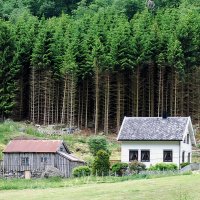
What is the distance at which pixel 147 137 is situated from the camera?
6625 centimetres

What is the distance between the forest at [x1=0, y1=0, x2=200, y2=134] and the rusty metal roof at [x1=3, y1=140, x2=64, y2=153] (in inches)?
760

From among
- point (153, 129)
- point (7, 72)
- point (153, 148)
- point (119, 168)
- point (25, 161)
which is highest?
point (7, 72)

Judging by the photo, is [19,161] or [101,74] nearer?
[19,161]

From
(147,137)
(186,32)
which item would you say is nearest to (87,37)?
(186,32)

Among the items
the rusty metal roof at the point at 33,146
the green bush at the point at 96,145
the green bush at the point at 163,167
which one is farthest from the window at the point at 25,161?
the green bush at the point at 163,167

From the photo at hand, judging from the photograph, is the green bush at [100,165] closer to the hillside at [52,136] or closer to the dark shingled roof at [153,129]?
the dark shingled roof at [153,129]

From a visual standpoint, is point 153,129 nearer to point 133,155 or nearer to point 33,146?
point 133,155

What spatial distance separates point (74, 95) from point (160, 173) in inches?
1501

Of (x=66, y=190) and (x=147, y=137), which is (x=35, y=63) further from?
(x=66, y=190)

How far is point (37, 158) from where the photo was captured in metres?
66.5

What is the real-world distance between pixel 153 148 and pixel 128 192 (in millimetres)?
26333

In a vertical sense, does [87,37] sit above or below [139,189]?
above

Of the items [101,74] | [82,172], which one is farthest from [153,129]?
[101,74]

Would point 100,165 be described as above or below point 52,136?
below
